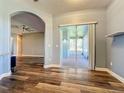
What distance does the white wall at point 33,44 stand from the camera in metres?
12.6

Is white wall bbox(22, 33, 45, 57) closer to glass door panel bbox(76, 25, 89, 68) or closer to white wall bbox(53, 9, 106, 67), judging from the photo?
glass door panel bbox(76, 25, 89, 68)

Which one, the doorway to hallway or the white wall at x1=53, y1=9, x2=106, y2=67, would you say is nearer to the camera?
the white wall at x1=53, y1=9, x2=106, y2=67

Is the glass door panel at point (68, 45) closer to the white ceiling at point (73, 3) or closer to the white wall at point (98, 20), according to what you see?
the white wall at point (98, 20)

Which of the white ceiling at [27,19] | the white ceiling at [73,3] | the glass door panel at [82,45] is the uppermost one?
the white ceiling at [73,3]

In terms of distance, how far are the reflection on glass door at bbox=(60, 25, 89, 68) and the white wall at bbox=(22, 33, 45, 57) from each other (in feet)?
20.9

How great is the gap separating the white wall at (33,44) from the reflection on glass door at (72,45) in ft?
20.9

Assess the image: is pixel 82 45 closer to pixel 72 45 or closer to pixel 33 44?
pixel 72 45

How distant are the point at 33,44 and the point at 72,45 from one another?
7.87 m

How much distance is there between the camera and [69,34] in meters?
6.23

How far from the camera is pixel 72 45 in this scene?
20.2 ft

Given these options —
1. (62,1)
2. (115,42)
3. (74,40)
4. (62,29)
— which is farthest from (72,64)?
(62,1)

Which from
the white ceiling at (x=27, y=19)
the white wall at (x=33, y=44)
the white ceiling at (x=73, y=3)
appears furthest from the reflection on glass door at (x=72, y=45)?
the white wall at (x=33, y=44)

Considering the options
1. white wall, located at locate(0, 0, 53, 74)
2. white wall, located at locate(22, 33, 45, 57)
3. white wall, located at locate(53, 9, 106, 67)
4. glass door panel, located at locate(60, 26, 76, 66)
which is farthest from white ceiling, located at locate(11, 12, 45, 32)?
white wall, located at locate(22, 33, 45, 57)

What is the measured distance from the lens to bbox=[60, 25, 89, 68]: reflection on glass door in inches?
233
